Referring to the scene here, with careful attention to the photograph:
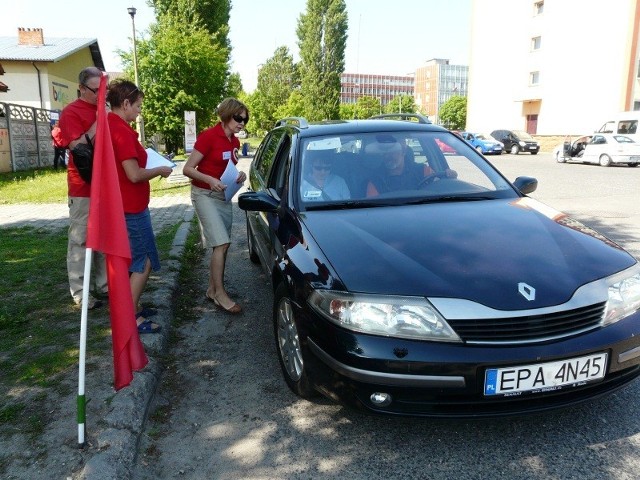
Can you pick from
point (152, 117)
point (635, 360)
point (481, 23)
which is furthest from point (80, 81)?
point (481, 23)

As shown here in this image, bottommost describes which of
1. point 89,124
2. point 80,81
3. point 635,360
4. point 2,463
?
point 2,463

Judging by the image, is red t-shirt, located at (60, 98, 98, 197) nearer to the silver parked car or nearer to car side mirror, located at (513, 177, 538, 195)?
car side mirror, located at (513, 177, 538, 195)

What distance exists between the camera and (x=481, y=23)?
163 ft

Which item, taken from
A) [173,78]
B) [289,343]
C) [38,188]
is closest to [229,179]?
[289,343]

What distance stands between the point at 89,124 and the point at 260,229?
1.57m

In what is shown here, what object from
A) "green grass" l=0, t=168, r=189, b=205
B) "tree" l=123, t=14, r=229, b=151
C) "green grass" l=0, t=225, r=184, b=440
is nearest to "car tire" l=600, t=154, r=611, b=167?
"green grass" l=0, t=168, r=189, b=205

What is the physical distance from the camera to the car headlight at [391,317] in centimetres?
243

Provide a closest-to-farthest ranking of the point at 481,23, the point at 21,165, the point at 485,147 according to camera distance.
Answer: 1. the point at 21,165
2. the point at 485,147
3. the point at 481,23

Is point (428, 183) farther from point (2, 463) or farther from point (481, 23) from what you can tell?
point (481, 23)

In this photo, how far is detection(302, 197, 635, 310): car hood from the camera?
2.53 m

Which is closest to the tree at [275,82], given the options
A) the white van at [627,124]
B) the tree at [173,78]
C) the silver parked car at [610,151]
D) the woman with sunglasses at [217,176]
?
the tree at [173,78]

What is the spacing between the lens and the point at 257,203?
374 centimetres

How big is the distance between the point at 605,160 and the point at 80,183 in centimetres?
2278

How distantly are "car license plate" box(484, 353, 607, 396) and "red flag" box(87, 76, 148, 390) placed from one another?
5.92 ft
